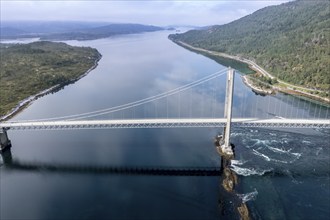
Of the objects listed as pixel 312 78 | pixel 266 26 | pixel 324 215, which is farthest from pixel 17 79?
pixel 266 26

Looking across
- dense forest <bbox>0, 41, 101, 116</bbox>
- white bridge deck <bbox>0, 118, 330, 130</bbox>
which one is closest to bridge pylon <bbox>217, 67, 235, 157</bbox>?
white bridge deck <bbox>0, 118, 330, 130</bbox>

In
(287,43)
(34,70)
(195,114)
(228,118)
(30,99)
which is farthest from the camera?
(287,43)

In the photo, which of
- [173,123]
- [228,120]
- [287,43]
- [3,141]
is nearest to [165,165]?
[173,123]

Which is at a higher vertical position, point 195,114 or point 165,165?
point 195,114

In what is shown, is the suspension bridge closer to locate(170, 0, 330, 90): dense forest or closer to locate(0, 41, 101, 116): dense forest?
locate(170, 0, 330, 90): dense forest

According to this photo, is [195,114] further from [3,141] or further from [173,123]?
[3,141]

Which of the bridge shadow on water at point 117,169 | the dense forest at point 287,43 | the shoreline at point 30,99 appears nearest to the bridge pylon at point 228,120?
the bridge shadow on water at point 117,169
